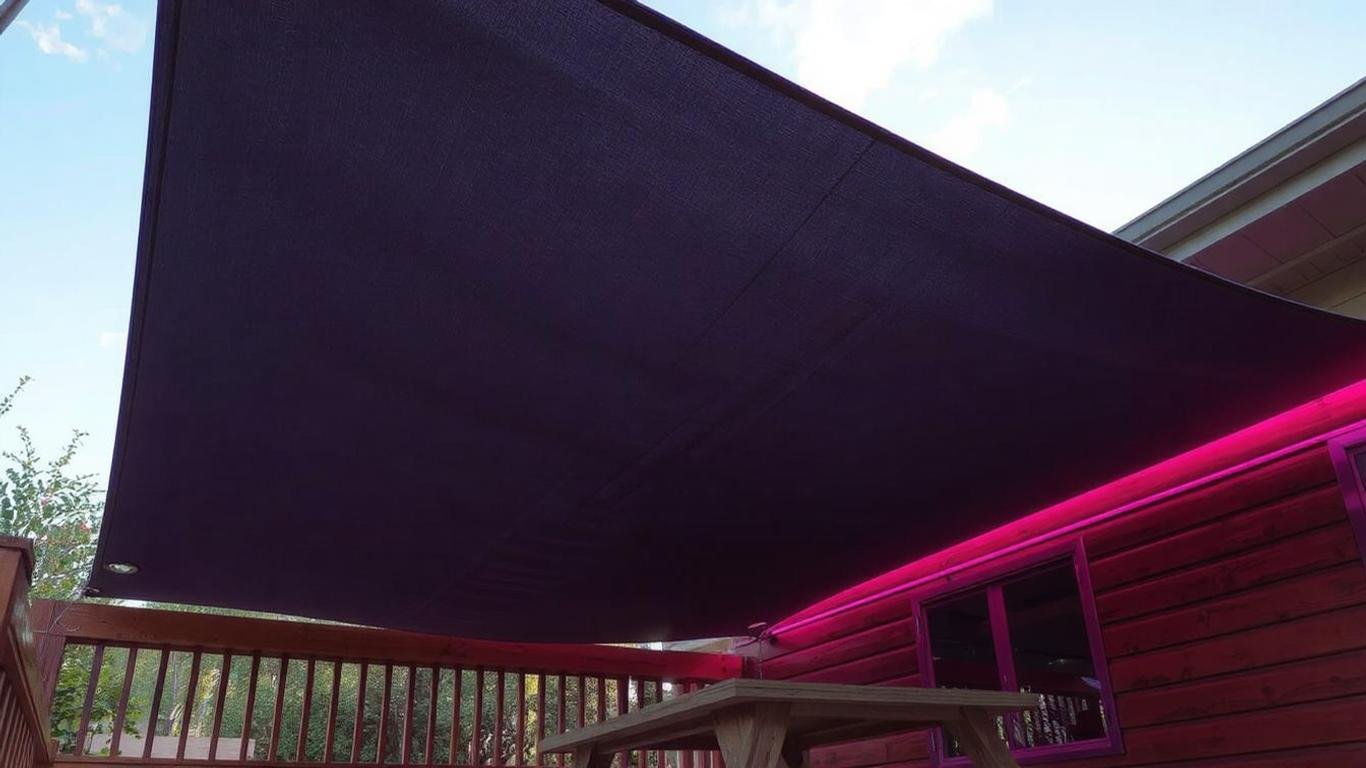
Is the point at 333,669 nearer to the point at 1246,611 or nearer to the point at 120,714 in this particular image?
the point at 120,714

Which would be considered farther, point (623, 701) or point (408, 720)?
point (623, 701)

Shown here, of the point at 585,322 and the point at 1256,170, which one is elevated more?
the point at 1256,170

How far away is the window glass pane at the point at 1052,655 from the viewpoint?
4.89 meters

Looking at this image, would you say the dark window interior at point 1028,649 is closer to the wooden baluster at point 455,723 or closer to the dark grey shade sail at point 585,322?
the dark grey shade sail at point 585,322

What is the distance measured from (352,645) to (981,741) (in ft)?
10.8

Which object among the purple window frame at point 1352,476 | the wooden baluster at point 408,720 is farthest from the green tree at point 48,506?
the purple window frame at point 1352,476

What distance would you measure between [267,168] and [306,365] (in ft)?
2.67

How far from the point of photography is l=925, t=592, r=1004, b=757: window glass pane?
456 cm

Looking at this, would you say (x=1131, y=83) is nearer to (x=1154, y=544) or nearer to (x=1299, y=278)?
(x=1299, y=278)

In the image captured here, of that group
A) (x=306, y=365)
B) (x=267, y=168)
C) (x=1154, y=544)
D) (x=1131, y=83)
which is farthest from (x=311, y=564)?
(x=1131, y=83)

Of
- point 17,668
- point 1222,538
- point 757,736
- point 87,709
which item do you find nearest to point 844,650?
point 1222,538

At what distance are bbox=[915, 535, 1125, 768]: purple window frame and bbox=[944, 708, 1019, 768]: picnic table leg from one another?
4.47ft

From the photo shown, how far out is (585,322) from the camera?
7.36 feet

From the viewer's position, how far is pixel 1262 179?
3227 mm
